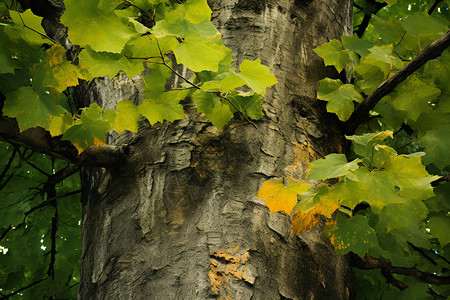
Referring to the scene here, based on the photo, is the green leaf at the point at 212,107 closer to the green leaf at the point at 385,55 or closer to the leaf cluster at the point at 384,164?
the leaf cluster at the point at 384,164

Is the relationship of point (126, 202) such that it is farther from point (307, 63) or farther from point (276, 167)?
point (307, 63)

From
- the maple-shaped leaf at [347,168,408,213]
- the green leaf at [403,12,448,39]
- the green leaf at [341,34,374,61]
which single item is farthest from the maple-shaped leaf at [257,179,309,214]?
the green leaf at [403,12,448,39]

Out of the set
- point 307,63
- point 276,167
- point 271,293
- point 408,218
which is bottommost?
point 271,293

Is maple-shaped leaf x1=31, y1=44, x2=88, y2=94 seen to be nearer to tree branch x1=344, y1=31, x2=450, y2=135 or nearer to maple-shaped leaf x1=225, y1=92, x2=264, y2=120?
maple-shaped leaf x1=225, y1=92, x2=264, y2=120

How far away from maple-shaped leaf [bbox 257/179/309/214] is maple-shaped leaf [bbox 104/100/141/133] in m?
0.52

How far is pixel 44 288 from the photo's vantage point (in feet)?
9.00

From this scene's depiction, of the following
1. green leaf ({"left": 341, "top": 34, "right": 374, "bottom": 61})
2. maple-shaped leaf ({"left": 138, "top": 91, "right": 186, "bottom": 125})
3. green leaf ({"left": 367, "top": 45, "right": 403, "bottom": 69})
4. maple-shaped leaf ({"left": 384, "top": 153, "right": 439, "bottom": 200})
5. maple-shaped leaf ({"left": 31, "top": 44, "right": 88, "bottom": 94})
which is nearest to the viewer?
maple-shaped leaf ({"left": 384, "top": 153, "right": 439, "bottom": 200})

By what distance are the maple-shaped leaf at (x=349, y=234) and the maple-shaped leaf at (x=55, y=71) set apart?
0.95 metres

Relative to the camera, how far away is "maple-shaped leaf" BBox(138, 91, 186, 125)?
1.27m

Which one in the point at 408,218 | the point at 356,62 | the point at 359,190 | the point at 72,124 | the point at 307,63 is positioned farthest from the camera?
the point at 356,62

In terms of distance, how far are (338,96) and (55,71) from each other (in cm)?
102

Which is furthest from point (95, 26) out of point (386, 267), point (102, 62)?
point (386, 267)

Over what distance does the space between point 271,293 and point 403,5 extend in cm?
388

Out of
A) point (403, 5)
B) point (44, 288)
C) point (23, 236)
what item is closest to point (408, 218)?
point (44, 288)
